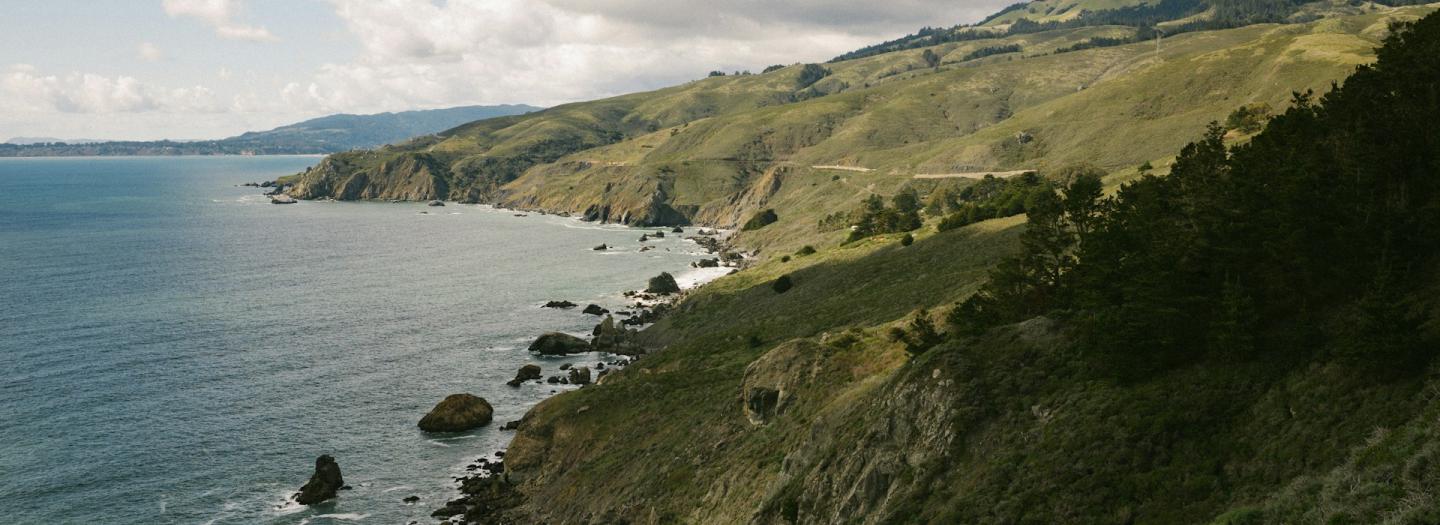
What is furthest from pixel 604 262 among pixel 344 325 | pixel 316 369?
pixel 316 369

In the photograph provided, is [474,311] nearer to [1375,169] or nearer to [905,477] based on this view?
[905,477]

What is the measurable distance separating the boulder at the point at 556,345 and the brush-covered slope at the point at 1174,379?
49387 millimetres

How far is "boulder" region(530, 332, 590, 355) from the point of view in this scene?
104 meters

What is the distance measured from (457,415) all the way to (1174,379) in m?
62.9

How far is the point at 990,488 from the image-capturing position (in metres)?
31.6

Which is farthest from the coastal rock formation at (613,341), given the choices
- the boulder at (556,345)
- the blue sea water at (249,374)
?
the blue sea water at (249,374)

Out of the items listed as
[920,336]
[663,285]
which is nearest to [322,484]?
[920,336]

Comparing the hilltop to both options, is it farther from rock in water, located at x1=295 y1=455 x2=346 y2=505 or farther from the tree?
rock in water, located at x1=295 y1=455 x2=346 y2=505

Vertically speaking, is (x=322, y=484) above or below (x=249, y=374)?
below

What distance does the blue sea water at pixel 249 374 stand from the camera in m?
64.2

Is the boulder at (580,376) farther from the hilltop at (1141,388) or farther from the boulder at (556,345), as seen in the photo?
the hilltop at (1141,388)

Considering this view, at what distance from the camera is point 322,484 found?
207 feet

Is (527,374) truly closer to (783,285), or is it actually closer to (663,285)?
(783,285)

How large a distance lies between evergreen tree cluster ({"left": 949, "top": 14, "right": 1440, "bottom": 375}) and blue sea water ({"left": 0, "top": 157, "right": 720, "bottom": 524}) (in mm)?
48899
